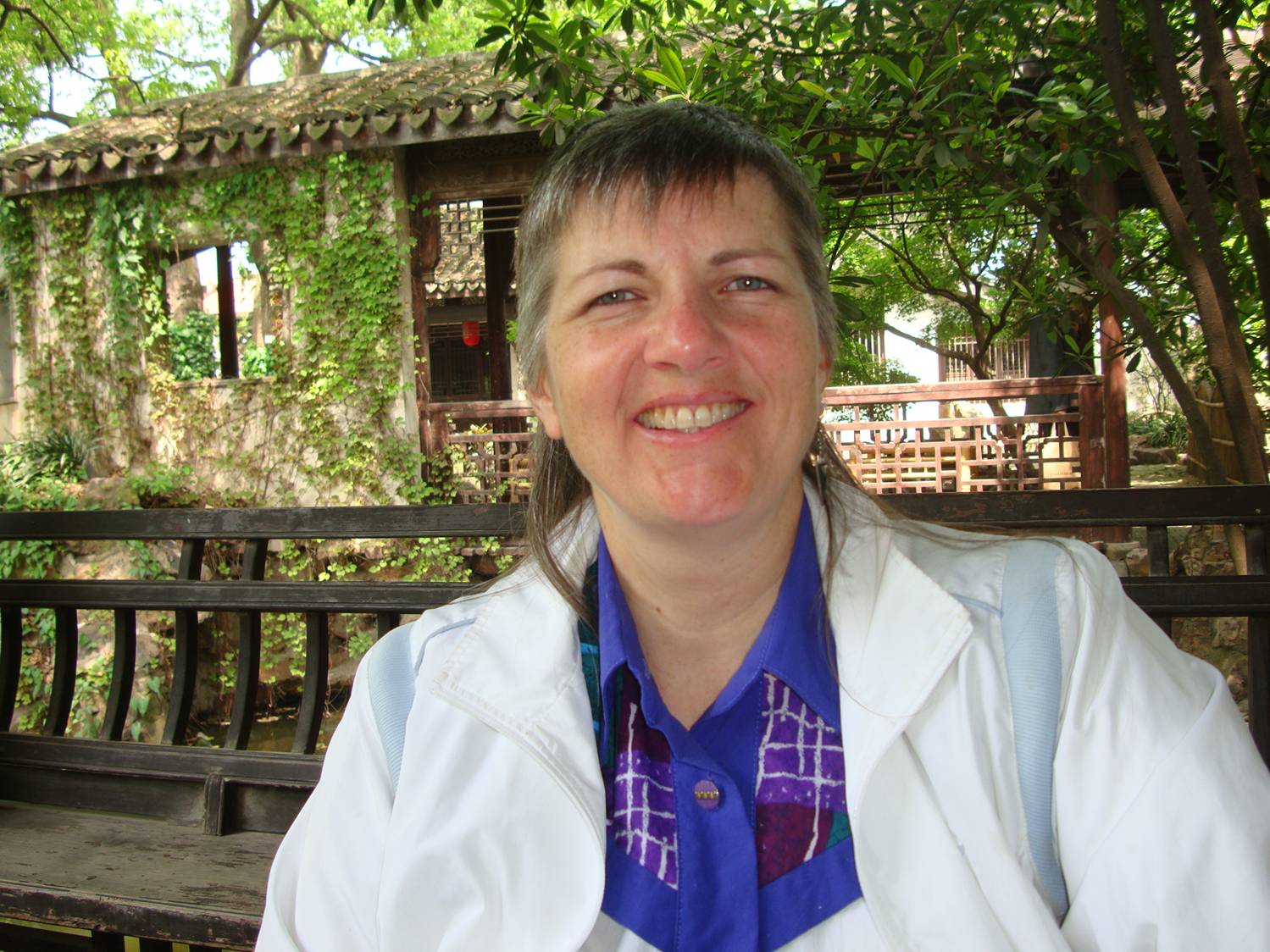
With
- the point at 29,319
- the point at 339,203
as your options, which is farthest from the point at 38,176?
the point at 339,203

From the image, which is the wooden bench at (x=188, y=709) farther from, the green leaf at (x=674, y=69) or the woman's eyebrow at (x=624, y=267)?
the green leaf at (x=674, y=69)

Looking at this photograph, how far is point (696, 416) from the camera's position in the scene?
1.35 meters

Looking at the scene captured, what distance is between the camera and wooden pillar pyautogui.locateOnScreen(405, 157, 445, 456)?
8812 mm

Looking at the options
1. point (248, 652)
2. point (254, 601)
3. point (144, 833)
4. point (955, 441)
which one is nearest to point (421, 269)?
point (955, 441)

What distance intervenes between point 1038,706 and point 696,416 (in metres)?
0.55

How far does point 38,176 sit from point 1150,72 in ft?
30.0

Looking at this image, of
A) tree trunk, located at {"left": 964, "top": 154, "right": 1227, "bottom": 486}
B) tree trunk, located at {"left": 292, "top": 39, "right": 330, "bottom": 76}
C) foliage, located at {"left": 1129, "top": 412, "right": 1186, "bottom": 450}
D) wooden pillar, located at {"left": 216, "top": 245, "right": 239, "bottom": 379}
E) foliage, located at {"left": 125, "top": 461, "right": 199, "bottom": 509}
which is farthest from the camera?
tree trunk, located at {"left": 292, "top": 39, "right": 330, "bottom": 76}

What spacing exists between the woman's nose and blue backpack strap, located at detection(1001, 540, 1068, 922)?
51 centimetres

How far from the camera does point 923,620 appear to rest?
1.30 meters

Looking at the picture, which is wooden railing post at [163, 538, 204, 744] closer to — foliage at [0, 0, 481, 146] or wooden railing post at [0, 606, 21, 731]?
wooden railing post at [0, 606, 21, 731]

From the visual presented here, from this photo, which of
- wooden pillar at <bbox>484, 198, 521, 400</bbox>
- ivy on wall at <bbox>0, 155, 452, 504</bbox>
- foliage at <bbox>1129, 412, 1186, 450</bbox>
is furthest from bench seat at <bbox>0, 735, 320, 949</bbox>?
foliage at <bbox>1129, 412, 1186, 450</bbox>

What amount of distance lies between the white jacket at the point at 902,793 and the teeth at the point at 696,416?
0.29 m

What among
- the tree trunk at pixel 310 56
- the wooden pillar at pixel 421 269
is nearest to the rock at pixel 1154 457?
the wooden pillar at pixel 421 269

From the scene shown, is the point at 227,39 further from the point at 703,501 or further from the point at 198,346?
the point at 703,501
